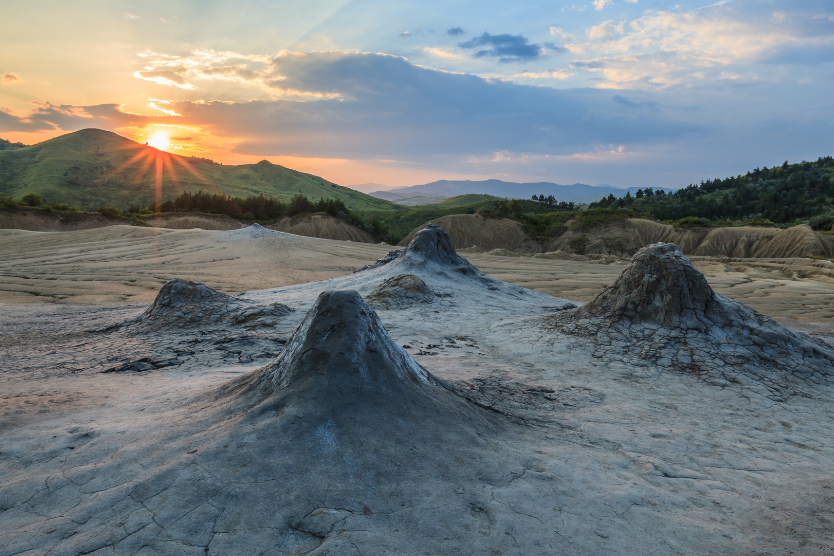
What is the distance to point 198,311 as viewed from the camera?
7645 mm

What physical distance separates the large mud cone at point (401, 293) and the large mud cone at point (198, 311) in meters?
1.84

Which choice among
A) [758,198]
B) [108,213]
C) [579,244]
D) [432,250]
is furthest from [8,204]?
[758,198]

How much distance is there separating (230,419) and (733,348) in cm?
599

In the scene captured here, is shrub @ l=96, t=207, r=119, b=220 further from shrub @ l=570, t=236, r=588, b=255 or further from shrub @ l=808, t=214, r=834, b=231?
shrub @ l=808, t=214, r=834, b=231

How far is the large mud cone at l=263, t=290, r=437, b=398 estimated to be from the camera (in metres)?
3.13

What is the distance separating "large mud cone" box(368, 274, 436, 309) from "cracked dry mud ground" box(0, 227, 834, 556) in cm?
399

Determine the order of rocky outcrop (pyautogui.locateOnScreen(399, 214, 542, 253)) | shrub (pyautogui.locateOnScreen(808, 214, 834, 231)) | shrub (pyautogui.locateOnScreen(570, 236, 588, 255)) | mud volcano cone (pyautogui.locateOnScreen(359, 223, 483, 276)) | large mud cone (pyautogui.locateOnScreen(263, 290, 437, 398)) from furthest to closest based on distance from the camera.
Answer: rocky outcrop (pyautogui.locateOnScreen(399, 214, 542, 253)) → shrub (pyautogui.locateOnScreen(570, 236, 588, 255)) → shrub (pyautogui.locateOnScreen(808, 214, 834, 231)) → mud volcano cone (pyautogui.locateOnScreen(359, 223, 483, 276)) → large mud cone (pyautogui.locateOnScreen(263, 290, 437, 398))

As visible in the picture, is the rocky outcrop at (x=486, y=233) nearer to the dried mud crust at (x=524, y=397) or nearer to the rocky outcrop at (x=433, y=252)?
the rocky outcrop at (x=433, y=252)

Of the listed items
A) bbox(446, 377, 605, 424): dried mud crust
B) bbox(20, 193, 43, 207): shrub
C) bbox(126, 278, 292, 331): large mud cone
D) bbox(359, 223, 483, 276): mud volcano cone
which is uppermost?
bbox(20, 193, 43, 207): shrub

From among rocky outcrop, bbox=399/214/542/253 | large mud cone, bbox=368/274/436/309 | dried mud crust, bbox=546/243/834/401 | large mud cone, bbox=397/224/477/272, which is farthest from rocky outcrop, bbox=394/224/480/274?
rocky outcrop, bbox=399/214/542/253

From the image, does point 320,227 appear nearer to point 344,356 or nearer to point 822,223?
point 344,356

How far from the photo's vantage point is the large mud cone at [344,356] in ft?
10.3

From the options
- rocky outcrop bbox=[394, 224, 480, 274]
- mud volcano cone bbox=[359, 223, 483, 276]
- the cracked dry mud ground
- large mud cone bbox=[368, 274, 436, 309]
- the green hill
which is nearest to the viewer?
the cracked dry mud ground

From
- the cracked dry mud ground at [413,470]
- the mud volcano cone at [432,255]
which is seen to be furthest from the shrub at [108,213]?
the cracked dry mud ground at [413,470]
